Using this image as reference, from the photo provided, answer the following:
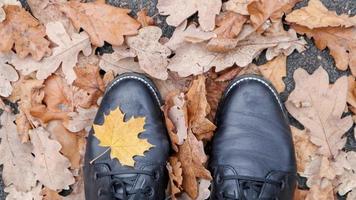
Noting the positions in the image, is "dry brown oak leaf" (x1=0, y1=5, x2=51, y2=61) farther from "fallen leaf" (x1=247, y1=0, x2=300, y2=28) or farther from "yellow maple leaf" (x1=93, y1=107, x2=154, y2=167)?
"fallen leaf" (x1=247, y1=0, x2=300, y2=28)

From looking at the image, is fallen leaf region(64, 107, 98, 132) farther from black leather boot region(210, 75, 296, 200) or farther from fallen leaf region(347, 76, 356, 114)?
fallen leaf region(347, 76, 356, 114)

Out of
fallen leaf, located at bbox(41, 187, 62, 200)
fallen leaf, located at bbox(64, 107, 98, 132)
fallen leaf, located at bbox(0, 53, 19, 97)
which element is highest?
fallen leaf, located at bbox(0, 53, 19, 97)

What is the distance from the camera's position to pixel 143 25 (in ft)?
7.45

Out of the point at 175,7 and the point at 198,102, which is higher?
the point at 175,7

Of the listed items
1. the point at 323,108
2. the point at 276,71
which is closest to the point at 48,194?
the point at 276,71

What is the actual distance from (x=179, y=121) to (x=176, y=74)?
0.61 feet

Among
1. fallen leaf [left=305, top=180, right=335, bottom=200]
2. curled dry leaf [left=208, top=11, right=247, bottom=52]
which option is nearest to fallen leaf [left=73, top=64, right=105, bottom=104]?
curled dry leaf [left=208, top=11, right=247, bottom=52]

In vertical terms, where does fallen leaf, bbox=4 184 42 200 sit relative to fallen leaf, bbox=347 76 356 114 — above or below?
below

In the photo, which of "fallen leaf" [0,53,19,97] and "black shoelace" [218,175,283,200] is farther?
"fallen leaf" [0,53,19,97]

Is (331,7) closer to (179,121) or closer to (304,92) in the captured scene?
(304,92)

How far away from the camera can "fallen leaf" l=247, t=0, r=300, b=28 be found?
2.15 metres

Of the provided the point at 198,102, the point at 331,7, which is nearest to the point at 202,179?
the point at 198,102

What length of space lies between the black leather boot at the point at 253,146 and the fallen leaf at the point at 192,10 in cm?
26

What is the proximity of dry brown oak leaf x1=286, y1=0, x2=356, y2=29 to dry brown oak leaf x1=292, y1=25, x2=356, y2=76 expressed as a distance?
3 centimetres
